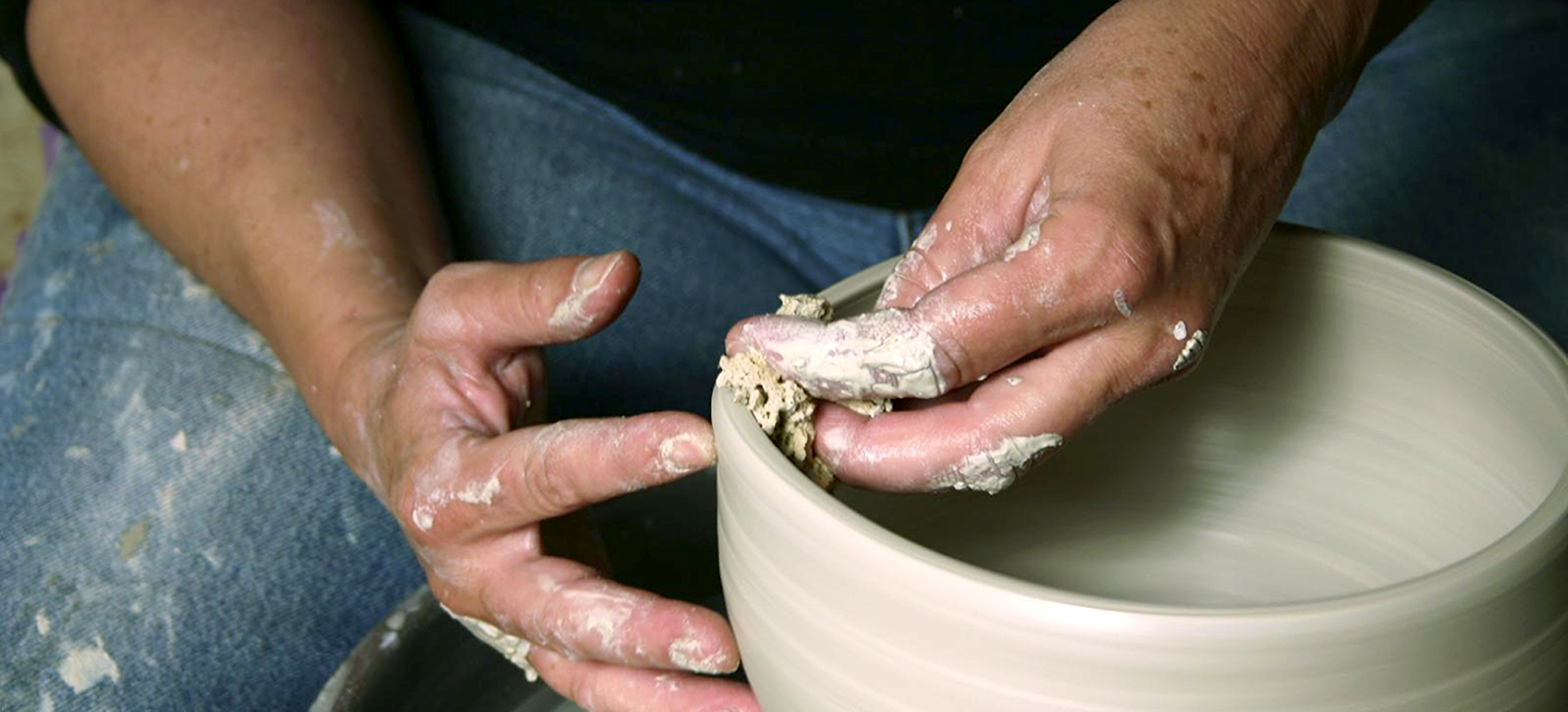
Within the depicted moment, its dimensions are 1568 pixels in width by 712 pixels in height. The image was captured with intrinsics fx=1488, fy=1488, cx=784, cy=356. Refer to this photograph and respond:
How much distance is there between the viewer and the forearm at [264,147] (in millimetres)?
1000

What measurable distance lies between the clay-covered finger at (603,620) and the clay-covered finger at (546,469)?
33mm

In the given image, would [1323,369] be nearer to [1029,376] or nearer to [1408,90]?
[1029,376]

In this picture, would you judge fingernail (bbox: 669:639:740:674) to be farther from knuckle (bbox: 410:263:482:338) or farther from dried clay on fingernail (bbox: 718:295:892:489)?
knuckle (bbox: 410:263:482:338)

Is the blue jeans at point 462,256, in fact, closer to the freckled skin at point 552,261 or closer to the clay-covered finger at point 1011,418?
the freckled skin at point 552,261

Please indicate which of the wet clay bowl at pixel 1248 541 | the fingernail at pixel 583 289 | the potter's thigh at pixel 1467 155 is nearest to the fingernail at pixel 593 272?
the fingernail at pixel 583 289

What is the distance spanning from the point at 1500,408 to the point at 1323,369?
130 mm

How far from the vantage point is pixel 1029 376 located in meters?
0.64

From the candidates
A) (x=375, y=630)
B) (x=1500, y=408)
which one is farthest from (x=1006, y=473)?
(x=375, y=630)

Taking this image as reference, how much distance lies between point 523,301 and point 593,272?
6 cm

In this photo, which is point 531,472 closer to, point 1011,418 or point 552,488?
point 552,488

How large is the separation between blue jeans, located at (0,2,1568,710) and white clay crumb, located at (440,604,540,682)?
15cm

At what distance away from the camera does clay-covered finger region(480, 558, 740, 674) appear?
0.74 metres

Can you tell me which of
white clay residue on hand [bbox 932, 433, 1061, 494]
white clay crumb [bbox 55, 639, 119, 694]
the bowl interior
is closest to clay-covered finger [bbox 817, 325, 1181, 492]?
white clay residue on hand [bbox 932, 433, 1061, 494]

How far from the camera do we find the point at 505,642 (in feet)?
2.78
